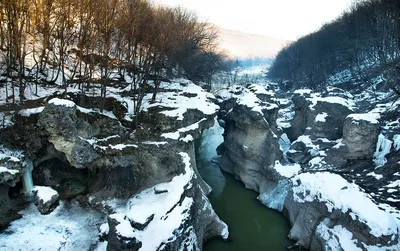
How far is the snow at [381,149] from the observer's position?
17.7m

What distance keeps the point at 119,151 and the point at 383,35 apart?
2609cm

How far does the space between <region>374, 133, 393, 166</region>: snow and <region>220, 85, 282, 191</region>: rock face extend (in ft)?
21.6

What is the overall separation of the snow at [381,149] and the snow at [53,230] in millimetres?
17050

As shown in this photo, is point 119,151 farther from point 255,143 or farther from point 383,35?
point 383,35

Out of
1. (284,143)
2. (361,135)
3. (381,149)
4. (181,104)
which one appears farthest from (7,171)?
(284,143)

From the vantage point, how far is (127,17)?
57.5ft

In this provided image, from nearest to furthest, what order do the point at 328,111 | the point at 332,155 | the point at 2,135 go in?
the point at 2,135, the point at 332,155, the point at 328,111

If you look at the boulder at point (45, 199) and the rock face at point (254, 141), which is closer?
the boulder at point (45, 199)

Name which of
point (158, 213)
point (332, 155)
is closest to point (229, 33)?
point (332, 155)

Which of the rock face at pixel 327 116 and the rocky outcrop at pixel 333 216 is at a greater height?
the rock face at pixel 327 116

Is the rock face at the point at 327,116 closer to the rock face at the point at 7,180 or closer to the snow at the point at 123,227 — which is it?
the snow at the point at 123,227

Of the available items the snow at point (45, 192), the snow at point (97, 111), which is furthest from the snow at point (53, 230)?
the snow at point (97, 111)

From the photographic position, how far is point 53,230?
36.6ft

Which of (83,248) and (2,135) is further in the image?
(2,135)
